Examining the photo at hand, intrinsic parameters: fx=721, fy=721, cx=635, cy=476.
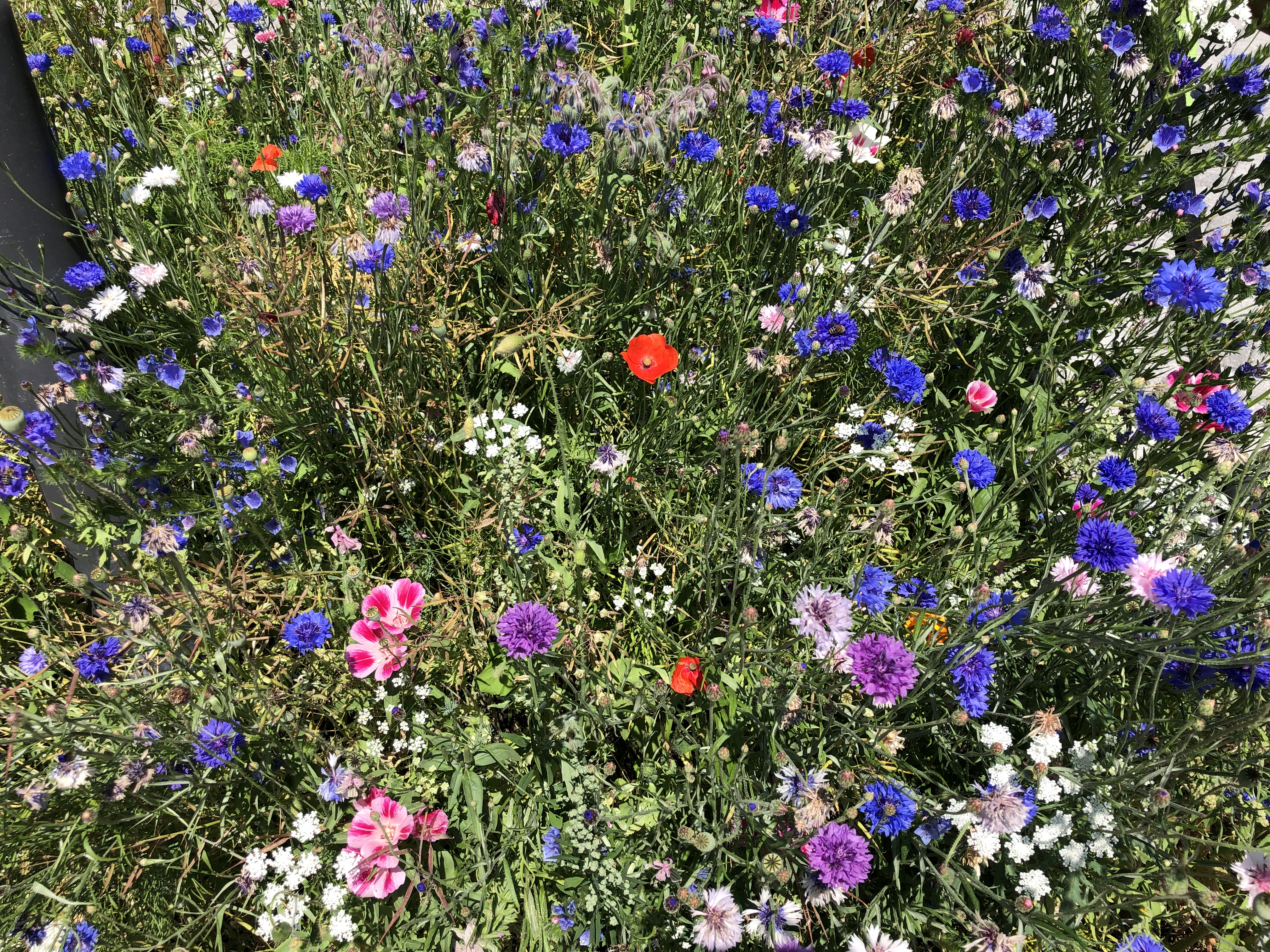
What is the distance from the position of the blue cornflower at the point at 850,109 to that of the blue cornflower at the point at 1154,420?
1297mm

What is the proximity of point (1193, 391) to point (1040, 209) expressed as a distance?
0.78 m

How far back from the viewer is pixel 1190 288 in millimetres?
2018

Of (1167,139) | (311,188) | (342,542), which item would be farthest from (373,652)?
(1167,139)

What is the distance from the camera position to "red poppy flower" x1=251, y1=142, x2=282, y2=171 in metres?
2.66

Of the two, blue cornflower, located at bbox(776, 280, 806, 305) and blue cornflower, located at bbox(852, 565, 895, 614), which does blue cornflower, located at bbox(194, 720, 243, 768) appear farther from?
blue cornflower, located at bbox(776, 280, 806, 305)

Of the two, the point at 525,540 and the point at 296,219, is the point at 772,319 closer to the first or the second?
the point at 525,540

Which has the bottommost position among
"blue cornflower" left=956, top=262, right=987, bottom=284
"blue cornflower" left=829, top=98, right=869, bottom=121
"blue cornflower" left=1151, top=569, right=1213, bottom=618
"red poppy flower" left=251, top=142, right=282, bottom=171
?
"blue cornflower" left=1151, top=569, right=1213, bottom=618

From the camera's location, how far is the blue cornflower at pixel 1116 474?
80.0 inches

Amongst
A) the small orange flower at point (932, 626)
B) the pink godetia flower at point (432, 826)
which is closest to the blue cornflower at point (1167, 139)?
the small orange flower at point (932, 626)

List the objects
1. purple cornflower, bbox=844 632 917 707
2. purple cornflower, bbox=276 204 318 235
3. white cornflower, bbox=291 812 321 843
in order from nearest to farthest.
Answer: purple cornflower, bbox=844 632 917 707, white cornflower, bbox=291 812 321 843, purple cornflower, bbox=276 204 318 235

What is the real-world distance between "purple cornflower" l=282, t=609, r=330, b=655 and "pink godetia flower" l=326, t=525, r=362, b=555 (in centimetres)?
19

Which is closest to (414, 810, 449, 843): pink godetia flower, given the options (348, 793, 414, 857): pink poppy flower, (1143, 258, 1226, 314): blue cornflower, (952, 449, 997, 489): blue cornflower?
(348, 793, 414, 857): pink poppy flower

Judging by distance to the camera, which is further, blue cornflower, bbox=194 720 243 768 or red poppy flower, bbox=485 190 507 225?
red poppy flower, bbox=485 190 507 225

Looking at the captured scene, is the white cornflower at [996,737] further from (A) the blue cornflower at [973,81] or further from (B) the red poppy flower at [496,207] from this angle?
(A) the blue cornflower at [973,81]
